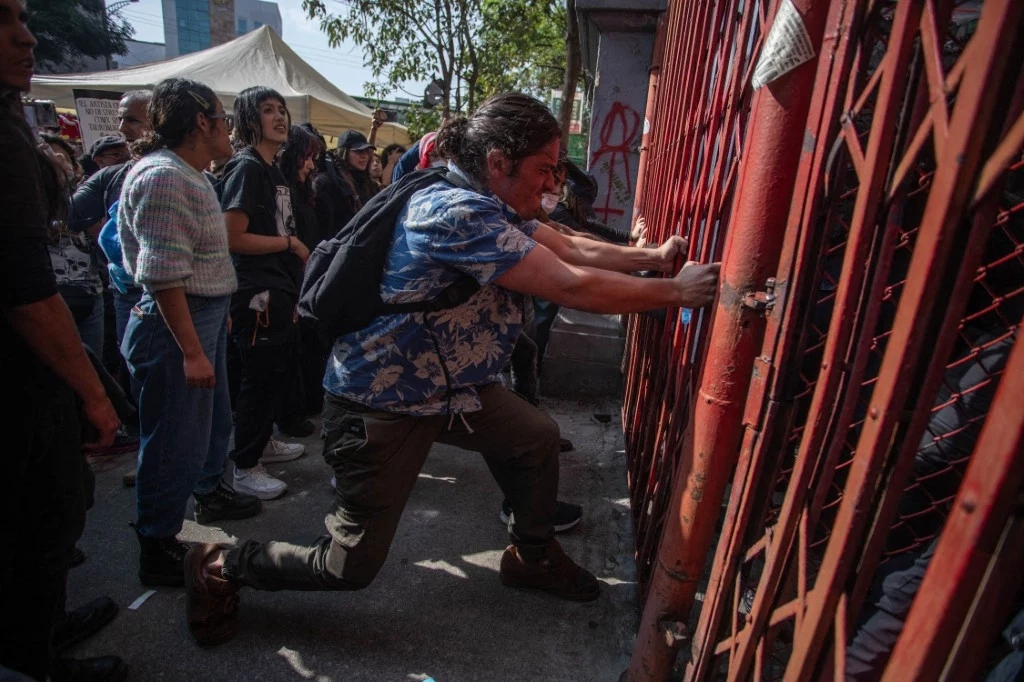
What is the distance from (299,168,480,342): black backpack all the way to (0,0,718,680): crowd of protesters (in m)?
0.03

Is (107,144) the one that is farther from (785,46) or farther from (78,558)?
(785,46)

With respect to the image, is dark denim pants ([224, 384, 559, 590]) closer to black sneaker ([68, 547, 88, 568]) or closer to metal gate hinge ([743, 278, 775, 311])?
black sneaker ([68, 547, 88, 568])

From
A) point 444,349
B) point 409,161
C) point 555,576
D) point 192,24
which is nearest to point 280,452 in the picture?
point 409,161

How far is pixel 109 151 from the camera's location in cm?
397

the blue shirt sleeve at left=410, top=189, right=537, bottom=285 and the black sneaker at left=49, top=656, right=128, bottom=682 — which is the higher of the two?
the blue shirt sleeve at left=410, top=189, right=537, bottom=285

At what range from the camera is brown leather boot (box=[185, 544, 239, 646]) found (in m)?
2.12

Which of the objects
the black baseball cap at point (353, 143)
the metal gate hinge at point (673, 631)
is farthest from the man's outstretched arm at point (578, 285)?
the black baseball cap at point (353, 143)

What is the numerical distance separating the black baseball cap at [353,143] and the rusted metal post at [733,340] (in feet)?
13.6

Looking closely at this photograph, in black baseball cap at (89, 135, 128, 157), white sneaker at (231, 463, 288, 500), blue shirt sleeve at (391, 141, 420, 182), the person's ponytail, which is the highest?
the person's ponytail

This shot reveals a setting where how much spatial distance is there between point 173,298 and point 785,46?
2071 mm

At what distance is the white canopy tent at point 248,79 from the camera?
896 cm

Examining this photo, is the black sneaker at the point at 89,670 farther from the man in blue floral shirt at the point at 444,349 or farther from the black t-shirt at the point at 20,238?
the black t-shirt at the point at 20,238

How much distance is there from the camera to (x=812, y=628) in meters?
1.13

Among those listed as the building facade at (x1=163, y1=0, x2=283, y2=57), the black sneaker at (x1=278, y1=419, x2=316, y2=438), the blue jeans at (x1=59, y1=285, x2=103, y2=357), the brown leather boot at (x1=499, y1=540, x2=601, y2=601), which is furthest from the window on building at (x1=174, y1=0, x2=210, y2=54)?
the brown leather boot at (x1=499, y1=540, x2=601, y2=601)
